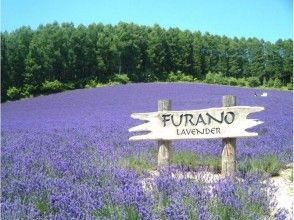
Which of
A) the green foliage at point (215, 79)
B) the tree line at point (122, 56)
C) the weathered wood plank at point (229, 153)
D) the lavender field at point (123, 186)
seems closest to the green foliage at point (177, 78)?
the tree line at point (122, 56)

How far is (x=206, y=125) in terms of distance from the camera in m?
5.20

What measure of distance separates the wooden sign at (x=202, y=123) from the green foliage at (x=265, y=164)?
582 mm

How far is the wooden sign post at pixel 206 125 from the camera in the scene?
16.4ft

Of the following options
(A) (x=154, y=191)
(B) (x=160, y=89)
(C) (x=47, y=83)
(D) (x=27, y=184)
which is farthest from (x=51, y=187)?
(C) (x=47, y=83)

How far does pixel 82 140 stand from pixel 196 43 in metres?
47.1

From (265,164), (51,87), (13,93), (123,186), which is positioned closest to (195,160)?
(265,164)

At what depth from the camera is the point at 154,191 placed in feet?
12.1

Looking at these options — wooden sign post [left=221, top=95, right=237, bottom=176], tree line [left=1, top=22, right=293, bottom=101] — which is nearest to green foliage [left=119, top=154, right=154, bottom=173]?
wooden sign post [left=221, top=95, right=237, bottom=176]

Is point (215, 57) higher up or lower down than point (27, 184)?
higher up

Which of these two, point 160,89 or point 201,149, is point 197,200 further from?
point 160,89

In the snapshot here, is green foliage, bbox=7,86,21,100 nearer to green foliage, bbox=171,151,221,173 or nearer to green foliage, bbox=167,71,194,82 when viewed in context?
green foliage, bbox=167,71,194,82

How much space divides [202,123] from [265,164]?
1.00 metres

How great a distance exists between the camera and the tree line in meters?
31.2

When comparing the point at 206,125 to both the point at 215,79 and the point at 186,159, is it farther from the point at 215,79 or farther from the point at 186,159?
the point at 215,79
